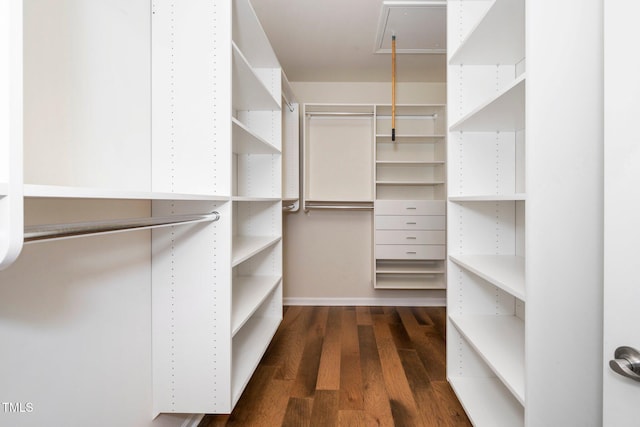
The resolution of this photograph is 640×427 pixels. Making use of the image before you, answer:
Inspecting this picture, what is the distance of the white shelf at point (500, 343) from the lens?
1103 millimetres

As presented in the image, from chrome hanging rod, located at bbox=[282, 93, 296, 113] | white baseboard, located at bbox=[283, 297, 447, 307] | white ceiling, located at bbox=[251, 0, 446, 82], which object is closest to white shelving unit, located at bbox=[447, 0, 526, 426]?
white ceiling, located at bbox=[251, 0, 446, 82]

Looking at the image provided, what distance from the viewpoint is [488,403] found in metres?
→ 1.44

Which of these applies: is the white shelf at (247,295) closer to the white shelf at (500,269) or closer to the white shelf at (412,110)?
the white shelf at (500,269)

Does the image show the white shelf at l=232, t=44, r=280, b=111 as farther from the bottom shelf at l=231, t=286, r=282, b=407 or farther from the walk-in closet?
the bottom shelf at l=231, t=286, r=282, b=407

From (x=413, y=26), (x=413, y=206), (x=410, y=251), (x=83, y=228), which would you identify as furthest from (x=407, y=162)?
(x=83, y=228)

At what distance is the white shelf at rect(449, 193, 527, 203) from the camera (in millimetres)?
1010

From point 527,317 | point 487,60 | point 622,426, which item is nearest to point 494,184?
point 487,60

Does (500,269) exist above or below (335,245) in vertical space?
above

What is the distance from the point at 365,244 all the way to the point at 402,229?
0.47 meters

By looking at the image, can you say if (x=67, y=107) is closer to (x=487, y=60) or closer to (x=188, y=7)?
(x=188, y=7)

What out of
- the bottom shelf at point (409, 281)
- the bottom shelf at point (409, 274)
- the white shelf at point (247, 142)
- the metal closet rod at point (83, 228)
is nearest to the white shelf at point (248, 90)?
the white shelf at point (247, 142)

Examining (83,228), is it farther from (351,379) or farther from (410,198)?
(410,198)

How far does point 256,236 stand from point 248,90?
1021 mm

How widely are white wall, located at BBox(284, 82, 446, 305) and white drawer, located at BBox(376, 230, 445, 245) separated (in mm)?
331
